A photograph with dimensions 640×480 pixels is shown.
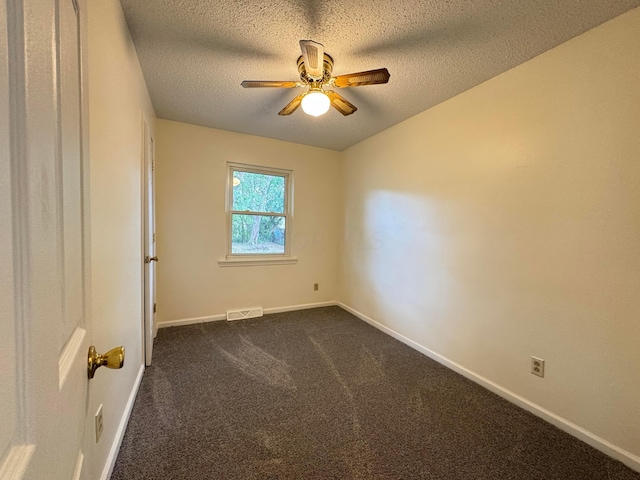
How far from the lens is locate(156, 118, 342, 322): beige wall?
2998 millimetres

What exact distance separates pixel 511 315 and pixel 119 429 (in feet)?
8.22

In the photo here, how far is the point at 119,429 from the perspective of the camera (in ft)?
4.68

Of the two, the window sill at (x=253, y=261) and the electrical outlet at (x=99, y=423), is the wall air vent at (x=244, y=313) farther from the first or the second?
the electrical outlet at (x=99, y=423)

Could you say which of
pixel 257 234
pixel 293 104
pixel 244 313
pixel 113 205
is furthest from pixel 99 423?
Answer: pixel 257 234

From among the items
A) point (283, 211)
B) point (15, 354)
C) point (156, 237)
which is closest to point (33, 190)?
point (15, 354)

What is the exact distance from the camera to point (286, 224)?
370 centimetres

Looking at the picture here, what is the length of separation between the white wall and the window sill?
4.74ft

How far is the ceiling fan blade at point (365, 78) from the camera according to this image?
5.14ft

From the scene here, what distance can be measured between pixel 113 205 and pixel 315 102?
1321 millimetres

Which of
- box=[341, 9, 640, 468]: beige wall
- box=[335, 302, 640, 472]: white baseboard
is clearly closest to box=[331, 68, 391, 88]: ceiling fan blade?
box=[341, 9, 640, 468]: beige wall

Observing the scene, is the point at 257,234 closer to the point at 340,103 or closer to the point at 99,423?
the point at 340,103

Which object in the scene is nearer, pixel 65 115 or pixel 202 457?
pixel 65 115

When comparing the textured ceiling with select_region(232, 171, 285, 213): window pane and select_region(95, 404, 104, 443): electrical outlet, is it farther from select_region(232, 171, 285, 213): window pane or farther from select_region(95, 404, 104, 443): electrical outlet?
select_region(95, 404, 104, 443): electrical outlet

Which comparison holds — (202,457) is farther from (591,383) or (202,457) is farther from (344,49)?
(344,49)
